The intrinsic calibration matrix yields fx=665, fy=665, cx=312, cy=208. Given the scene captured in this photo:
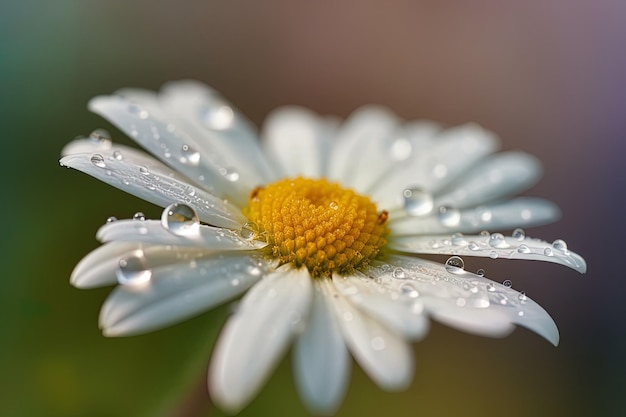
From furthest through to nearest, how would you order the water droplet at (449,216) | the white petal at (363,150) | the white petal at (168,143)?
1. the white petal at (363,150)
2. the water droplet at (449,216)
3. the white petal at (168,143)

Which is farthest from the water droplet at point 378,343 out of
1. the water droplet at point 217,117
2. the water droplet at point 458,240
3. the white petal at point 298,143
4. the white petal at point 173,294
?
the water droplet at point 217,117

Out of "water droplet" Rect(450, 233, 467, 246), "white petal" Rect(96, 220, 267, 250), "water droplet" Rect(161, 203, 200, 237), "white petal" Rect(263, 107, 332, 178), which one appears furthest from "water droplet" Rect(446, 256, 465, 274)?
"white petal" Rect(263, 107, 332, 178)

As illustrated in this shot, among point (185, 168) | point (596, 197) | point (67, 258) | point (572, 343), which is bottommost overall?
point (572, 343)

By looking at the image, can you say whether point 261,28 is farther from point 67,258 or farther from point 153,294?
point 153,294

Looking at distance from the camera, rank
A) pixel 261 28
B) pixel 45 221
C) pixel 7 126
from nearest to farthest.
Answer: pixel 45 221, pixel 7 126, pixel 261 28

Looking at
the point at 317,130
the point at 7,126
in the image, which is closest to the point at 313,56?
the point at 317,130

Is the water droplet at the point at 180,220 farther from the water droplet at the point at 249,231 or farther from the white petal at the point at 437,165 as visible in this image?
the white petal at the point at 437,165

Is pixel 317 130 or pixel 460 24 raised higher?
pixel 460 24
